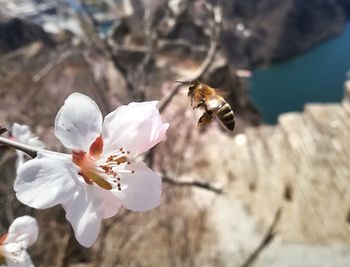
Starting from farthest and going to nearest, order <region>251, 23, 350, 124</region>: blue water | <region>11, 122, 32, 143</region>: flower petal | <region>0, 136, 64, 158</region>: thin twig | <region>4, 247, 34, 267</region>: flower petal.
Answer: <region>251, 23, 350, 124</region>: blue water < <region>11, 122, 32, 143</region>: flower petal < <region>4, 247, 34, 267</region>: flower petal < <region>0, 136, 64, 158</region>: thin twig

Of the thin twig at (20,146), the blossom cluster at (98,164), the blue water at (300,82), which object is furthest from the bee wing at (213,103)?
the blue water at (300,82)

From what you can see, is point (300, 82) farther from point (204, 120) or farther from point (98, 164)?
point (98, 164)

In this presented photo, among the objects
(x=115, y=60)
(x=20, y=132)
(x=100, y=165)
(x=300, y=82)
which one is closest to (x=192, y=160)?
(x=115, y=60)

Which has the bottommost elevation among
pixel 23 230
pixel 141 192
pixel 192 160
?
pixel 192 160

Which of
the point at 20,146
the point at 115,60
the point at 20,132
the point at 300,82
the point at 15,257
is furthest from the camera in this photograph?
the point at 300,82

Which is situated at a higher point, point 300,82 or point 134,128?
point 134,128

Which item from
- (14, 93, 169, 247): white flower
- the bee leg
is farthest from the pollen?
the bee leg

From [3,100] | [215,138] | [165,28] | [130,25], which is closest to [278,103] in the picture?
[130,25]

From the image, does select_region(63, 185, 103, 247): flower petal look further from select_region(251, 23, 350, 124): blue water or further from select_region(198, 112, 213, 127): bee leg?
select_region(251, 23, 350, 124): blue water
